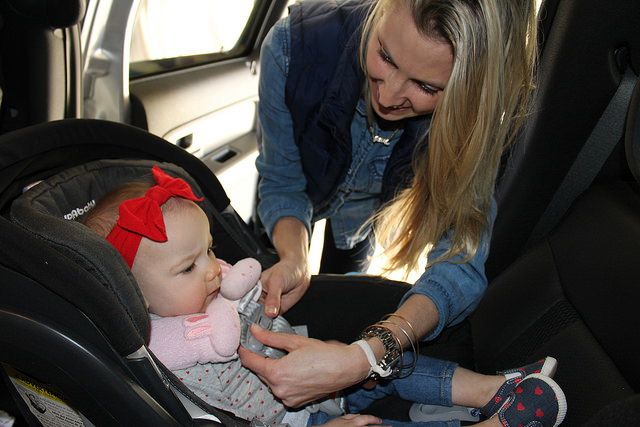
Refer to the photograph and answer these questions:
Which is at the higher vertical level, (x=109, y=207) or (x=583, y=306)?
(x=109, y=207)

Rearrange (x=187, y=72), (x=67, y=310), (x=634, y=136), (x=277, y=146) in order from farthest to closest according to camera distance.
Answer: (x=187, y=72) < (x=277, y=146) < (x=634, y=136) < (x=67, y=310)

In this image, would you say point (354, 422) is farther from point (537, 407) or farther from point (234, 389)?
point (537, 407)

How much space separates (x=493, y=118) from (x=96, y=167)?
798mm

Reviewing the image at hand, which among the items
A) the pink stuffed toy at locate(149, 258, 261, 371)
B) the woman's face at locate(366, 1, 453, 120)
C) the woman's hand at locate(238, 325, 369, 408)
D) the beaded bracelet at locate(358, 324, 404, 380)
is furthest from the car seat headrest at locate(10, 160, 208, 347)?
the woman's face at locate(366, 1, 453, 120)

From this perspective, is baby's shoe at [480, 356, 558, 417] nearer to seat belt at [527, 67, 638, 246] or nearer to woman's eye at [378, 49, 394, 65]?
seat belt at [527, 67, 638, 246]

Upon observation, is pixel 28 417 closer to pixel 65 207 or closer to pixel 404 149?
pixel 65 207

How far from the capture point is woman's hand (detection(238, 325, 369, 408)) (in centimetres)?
93

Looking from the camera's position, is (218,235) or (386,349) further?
(218,235)

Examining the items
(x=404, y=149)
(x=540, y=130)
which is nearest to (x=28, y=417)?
(x=404, y=149)

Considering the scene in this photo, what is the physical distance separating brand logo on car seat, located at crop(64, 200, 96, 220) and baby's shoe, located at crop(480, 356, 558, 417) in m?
0.94

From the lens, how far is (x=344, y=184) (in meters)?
1.42

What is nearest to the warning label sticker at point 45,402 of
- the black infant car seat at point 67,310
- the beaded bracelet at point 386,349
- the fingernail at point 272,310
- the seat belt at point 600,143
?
the black infant car seat at point 67,310

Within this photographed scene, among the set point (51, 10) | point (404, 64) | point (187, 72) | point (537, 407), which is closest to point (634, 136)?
point (404, 64)

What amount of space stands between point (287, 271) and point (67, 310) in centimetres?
57
